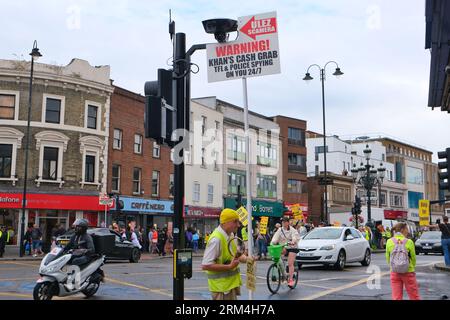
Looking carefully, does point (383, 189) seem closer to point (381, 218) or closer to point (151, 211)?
point (381, 218)

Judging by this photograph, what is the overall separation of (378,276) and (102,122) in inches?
934

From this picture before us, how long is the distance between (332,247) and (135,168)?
22323 mm

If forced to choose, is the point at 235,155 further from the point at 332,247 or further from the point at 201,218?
the point at 332,247

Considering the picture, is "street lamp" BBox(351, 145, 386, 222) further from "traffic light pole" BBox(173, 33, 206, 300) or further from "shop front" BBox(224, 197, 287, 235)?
"traffic light pole" BBox(173, 33, 206, 300)

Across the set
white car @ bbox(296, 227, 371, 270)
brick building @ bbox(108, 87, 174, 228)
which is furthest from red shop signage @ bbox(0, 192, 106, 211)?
white car @ bbox(296, 227, 371, 270)

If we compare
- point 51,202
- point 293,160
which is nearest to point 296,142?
point 293,160

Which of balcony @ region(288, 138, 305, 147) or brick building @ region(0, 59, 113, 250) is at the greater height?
balcony @ region(288, 138, 305, 147)

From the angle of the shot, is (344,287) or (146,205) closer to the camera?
(344,287)

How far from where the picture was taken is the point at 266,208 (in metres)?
52.5

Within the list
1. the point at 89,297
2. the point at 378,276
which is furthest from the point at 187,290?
the point at 378,276

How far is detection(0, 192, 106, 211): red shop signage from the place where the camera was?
31.1 metres

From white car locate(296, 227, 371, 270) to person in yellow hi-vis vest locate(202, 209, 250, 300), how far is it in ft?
41.0

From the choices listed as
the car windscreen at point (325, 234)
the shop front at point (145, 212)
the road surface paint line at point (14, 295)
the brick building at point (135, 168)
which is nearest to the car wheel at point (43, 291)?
the road surface paint line at point (14, 295)

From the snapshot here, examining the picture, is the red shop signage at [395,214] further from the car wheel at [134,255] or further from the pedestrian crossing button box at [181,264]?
the pedestrian crossing button box at [181,264]
